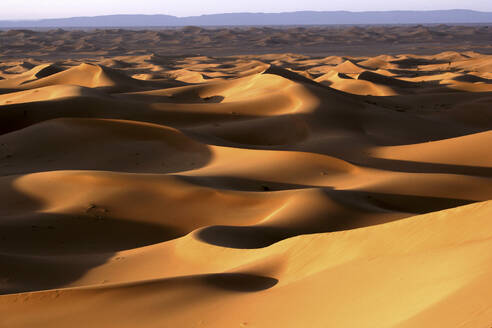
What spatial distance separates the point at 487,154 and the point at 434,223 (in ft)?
27.6

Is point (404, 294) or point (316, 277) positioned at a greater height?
point (404, 294)

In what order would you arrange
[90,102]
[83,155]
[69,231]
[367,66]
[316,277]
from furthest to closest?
[367,66], [90,102], [83,155], [69,231], [316,277]

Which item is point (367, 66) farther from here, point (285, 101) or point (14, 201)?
point (14, 201)

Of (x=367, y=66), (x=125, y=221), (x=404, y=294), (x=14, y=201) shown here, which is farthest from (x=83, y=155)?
(x=367, y=66)

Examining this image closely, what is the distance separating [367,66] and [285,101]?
2903 centimetres

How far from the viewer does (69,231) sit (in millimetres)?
9336

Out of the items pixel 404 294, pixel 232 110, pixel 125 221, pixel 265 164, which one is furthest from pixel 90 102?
pixel 404 294

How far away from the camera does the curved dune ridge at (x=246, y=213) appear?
4.90 m

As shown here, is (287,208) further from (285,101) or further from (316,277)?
(285,101)

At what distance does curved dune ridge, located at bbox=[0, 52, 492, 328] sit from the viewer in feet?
16.1

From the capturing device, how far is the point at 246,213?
9.89 meters

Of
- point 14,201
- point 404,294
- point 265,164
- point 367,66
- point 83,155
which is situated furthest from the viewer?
point 367,66

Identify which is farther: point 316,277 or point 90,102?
point 90,102

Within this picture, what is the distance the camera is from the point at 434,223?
6055 millimetres
